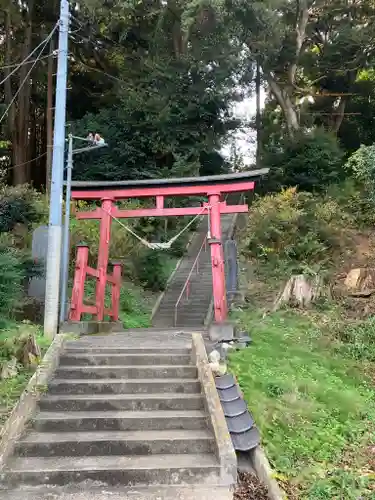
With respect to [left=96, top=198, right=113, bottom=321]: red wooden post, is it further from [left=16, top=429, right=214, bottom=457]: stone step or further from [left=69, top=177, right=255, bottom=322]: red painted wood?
[left=16, top=429, right=214, bottom=457]: stone step

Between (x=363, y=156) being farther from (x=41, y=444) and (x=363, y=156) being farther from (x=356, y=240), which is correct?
(x=41, y=444)

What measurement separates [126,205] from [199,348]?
13.2m

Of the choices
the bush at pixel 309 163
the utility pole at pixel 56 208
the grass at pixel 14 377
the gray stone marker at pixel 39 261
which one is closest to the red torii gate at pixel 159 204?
the gray stone marker at pixel 39 261

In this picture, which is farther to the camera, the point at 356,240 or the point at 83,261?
the point at 356,240

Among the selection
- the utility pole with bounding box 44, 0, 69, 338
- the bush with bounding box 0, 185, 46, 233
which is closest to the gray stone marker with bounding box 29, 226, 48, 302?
the utility pole with bounding box 44, 0, 69, 338

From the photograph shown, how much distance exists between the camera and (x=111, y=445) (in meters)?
5.03

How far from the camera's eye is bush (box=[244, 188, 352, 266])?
1484cm

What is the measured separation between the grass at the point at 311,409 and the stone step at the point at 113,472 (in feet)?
2.77

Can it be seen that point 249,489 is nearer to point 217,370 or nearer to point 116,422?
point 116,422

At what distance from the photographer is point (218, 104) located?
68.3ft

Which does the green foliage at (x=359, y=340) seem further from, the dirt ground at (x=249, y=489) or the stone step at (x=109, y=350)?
the dirt ground at (x=249, y=489)

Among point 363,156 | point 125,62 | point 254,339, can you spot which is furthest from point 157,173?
point 254,339

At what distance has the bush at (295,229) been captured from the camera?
14.8 m

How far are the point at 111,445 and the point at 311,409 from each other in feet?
8.48
